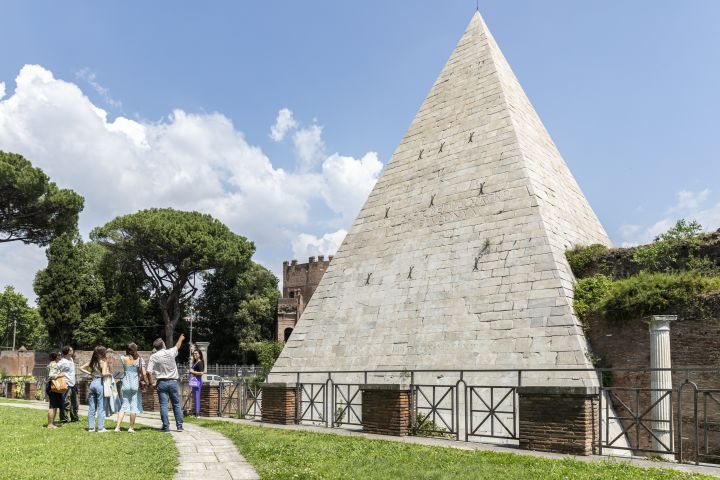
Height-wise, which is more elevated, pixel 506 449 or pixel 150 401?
pixel 506 449

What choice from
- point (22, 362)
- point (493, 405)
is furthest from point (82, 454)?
point (22, 362)

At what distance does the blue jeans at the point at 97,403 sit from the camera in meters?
8.99

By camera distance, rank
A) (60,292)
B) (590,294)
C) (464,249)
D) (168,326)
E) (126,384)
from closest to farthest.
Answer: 1. (126,384)
2. (590,294)
3. (464,249)
4. (60,292)
5. (168,326)

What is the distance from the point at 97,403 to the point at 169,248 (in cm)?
3015

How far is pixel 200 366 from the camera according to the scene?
40.8 ft

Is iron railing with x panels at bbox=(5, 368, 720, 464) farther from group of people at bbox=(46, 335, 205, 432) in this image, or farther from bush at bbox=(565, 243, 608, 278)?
group of people at bbox=(46, 335, 205, 432)

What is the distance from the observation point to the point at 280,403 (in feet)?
36.9

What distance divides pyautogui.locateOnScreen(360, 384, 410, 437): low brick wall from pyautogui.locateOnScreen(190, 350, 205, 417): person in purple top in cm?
424

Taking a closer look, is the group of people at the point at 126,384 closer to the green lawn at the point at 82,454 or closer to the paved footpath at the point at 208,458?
the green lawn at the point at 82,454

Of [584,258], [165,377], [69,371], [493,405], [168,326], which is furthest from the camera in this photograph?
[168,326]

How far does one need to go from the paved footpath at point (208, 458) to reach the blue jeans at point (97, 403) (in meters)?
1.06

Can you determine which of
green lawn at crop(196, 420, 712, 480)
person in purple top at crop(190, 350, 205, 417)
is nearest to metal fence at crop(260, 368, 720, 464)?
green lawn at crop(196, 420, 712, 480)

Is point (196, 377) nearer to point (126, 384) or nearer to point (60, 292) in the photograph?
point (126, 384)

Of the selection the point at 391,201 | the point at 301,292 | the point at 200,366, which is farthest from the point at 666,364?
the point at 301,292
